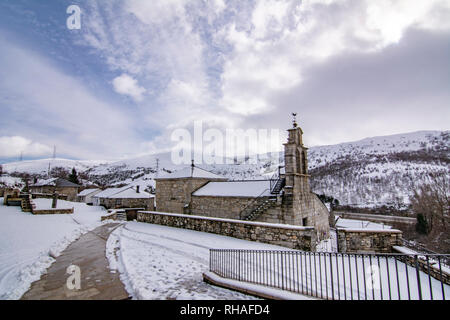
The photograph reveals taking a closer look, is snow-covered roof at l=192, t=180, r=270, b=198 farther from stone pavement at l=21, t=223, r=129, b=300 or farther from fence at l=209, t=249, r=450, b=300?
stone pavement at l=21, t=223, r=129, b=300

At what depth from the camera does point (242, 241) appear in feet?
32.8

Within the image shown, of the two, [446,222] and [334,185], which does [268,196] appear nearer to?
[446,222]

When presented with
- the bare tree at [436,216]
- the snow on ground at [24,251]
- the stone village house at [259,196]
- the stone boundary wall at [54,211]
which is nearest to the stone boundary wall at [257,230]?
the stone village house at [259,196]

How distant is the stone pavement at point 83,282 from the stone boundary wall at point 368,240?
826cm

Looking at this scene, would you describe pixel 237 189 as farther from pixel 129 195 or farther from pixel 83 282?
pixel 129 195

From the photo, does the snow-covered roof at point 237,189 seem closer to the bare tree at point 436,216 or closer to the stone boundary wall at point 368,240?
the stone boundary wall at point 368,240

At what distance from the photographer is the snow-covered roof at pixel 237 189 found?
15.2 meters

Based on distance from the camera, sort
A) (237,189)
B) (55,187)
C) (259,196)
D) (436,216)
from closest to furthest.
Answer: (259,196)
(237,189)
(436,216)
(55,187)

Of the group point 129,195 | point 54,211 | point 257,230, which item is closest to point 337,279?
point 257,230

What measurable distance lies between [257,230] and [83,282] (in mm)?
6972

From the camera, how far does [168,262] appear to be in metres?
7.16

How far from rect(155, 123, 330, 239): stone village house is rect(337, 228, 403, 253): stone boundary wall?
433 centimetres

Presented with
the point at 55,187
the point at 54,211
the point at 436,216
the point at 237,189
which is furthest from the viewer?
the point at 55,187

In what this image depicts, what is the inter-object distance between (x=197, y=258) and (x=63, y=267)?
4.38m
